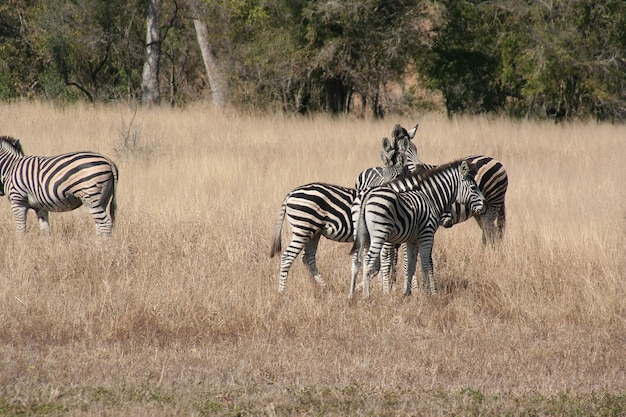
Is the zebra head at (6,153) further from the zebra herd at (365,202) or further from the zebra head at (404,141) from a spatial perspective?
the zebra head at (404,141)

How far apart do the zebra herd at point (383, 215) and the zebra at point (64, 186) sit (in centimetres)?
233

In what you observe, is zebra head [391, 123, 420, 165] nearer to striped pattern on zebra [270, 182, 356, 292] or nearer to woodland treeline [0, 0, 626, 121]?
striped pattern on zebra [270, 182, 356, 292]

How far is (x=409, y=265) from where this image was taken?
7.87m

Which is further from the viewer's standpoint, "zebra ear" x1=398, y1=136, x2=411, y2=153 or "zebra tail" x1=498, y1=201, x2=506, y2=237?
"zebra tail" x1=498, y1=201, x2=506, y2=237

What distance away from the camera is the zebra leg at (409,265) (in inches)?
307

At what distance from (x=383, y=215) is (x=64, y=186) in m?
3.86

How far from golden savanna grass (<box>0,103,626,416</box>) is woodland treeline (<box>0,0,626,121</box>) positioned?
9.74m

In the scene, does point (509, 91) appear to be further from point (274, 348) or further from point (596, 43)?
point (274, 348)

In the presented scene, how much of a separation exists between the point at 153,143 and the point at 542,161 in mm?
7527

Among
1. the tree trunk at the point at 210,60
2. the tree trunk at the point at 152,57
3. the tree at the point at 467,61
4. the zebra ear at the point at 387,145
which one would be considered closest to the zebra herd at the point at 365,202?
the zebra ear at the point at 387,145

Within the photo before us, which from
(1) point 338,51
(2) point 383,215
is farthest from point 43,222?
(1) point 338,51

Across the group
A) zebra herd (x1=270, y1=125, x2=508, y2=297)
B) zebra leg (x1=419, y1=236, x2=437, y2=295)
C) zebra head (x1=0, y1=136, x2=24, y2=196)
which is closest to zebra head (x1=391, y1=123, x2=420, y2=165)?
zebra herd (x1=270, y1=125, x2=508, y2=297)

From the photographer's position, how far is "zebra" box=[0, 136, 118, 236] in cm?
913

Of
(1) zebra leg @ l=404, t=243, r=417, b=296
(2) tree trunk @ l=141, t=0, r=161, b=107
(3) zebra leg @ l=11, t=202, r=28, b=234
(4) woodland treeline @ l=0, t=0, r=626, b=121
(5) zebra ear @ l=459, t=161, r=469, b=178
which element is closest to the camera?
(1) zebra leg @ l=404, t=243, r=417, b=296
